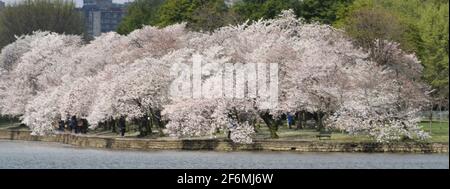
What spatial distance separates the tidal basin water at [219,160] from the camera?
53.2 m

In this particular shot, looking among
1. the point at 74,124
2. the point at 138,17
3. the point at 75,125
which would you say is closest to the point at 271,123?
the point at 75,125

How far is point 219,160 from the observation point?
5766 centimetres

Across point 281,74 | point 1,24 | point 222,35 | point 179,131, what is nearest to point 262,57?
point 281,74

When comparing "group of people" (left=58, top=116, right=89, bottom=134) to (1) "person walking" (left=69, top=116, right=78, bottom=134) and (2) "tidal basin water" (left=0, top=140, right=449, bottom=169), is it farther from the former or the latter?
(2) "tidal basin water" (left=0, top=140, right=449, bottom=169)

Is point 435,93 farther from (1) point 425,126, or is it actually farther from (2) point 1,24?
(2) point 1,24

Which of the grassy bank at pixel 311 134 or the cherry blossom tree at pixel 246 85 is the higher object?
the cherry blossom tree at pixel 246 85

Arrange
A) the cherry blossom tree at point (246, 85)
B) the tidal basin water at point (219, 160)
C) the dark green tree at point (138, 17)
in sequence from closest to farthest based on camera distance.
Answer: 1. the tidal basin water at point (219, 160)
2. the cherry blossom tree at point (246, 85)
3. the dark green tree at point (138, 17)

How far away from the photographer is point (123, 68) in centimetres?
7994

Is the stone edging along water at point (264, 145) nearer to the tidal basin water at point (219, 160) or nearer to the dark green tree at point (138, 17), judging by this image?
the tidal basin water at point (219, 160)

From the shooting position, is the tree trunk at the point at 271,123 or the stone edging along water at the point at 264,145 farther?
the tree trunk at the point at 271,123

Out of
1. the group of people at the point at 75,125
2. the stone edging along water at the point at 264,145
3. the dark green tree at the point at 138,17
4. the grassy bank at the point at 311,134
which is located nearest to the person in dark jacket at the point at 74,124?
the group of people at the point at 75,125

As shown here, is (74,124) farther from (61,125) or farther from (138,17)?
(138,17)
